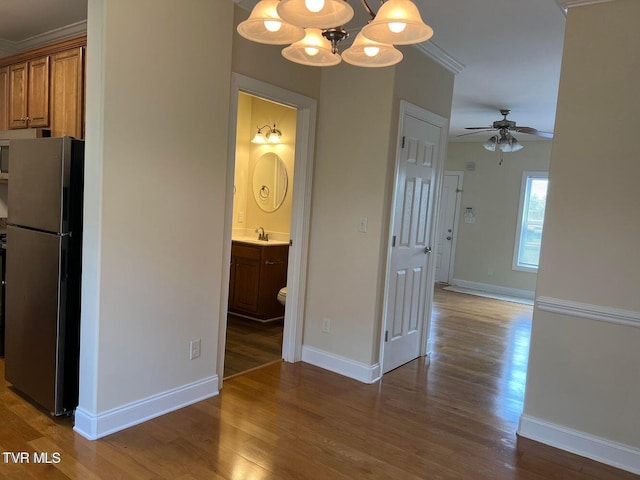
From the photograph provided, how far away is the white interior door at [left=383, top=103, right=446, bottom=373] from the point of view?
139 inches

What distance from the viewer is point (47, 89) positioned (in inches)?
131

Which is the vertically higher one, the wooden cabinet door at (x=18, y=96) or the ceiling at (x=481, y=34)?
the ceiling at (x=481, y=34)

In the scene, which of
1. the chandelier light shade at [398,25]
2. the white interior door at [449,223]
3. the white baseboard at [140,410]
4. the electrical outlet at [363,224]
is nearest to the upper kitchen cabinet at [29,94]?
the white baseboard at [140,410]

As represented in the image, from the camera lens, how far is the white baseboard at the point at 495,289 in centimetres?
739

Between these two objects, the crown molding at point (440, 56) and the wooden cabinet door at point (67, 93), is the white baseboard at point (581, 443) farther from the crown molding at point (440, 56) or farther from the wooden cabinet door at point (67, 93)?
the wooden cabinet door at point (67, 93)

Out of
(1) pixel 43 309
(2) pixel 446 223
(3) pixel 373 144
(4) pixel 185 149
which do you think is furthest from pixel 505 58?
(2) pixel 446 223

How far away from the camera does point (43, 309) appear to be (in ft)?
8.57

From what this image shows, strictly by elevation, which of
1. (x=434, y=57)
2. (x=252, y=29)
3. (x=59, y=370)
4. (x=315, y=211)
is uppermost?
(x=434, y=57)

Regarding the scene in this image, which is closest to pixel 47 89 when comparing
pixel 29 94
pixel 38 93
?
pixel 38 93

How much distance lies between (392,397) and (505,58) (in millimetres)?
2764

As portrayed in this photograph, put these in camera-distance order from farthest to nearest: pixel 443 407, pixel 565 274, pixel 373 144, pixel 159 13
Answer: pixel 373 144 → pixel 443 407 → pixel 565 274 → pixel 159 13

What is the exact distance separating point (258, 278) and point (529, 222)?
15.9ft

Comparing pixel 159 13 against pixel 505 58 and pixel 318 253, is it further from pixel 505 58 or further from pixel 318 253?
pixel 505 58

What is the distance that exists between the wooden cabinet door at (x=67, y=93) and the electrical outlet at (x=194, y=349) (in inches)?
63.7
